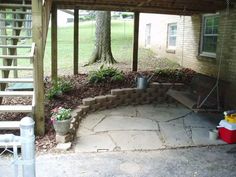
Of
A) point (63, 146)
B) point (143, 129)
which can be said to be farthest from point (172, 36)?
point (63, 146)

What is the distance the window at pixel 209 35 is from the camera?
9.20m

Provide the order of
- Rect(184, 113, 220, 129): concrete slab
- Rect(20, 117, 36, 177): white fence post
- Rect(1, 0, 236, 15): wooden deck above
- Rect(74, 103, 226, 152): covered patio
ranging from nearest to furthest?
1. Rect(20, 117, 36, 177): white fence post
2. Rect(74, 103, 226, 152): covered patio
3. Rect(184, 113, 220, 129): concrete slab
4. Rect(1, 0, 236, 15): wooden deck above

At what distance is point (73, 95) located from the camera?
727cm

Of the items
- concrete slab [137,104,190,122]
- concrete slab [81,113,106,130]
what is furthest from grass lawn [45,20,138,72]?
concrete slab [81,113,106,130]

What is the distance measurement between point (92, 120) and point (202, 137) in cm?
223

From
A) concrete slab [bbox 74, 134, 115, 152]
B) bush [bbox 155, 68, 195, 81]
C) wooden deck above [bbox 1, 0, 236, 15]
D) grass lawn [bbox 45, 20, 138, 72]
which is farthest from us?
grass lawn [bbox 45, 20, 138, 72]

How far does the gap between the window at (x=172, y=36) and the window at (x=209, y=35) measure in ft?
9.59

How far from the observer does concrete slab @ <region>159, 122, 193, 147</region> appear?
536cm

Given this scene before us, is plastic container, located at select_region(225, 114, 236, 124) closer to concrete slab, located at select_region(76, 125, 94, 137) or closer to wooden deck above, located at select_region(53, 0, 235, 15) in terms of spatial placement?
concrete slab, located at select_region(76, 125, 94, 137)

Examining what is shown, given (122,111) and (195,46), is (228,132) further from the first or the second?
(195,46)

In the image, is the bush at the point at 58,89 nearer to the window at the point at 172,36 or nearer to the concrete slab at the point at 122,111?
the concrete slab at the point at 122,111

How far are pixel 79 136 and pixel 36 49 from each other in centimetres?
167

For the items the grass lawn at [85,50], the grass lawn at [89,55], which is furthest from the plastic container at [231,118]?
the grass lawn at [85,50]

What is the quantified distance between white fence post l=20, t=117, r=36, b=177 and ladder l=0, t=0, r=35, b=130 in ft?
9.92
